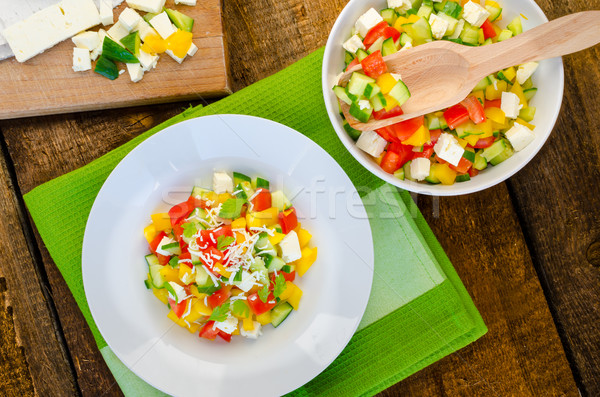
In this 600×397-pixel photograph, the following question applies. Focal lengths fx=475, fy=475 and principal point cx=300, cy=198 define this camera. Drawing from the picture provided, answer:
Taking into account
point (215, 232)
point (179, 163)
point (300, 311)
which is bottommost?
point (300, 311)

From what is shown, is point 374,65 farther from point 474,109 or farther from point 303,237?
point 303,237

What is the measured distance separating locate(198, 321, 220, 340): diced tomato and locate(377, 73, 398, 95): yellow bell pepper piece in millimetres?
958

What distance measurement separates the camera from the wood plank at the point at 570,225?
187 cm

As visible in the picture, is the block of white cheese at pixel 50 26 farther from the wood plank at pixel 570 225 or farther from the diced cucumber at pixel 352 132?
the wood plank at pixel 570 225

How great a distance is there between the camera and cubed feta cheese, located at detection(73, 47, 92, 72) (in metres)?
1.72

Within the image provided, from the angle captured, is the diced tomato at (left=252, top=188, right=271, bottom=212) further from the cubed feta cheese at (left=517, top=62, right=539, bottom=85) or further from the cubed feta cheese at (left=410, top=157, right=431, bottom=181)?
the cubed feta cheese at (left=517, top=62, right=539, bottom=85)

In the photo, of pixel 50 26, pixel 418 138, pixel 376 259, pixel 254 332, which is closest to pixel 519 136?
pixel 418 138

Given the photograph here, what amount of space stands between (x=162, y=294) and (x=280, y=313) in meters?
0.42

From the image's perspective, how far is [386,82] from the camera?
1.45 m

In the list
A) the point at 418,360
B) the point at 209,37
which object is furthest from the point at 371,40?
the point at 418,360

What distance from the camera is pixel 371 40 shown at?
153 cm

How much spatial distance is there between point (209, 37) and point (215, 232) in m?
0.74

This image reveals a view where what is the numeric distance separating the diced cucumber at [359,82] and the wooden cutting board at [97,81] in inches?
21.0

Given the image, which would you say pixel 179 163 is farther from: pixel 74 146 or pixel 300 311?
pixel 300 311
